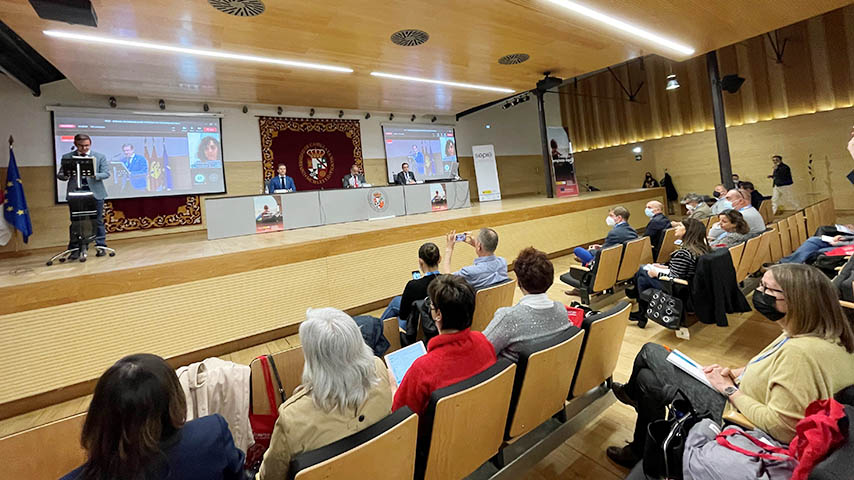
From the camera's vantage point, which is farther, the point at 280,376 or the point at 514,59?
the point at 514,59

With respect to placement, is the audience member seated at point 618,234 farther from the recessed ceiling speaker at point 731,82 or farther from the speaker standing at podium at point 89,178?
the speaker standing at podium at point 89,178

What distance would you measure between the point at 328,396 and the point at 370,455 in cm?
26

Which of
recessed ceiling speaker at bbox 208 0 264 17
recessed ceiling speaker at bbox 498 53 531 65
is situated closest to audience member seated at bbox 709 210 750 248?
recessed ceiling speaker at bbox 498 53 531 65

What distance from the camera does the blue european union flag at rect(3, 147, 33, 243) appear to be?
5457 millimetres

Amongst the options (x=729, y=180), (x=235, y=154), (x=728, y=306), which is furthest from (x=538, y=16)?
(x=235, y=154)

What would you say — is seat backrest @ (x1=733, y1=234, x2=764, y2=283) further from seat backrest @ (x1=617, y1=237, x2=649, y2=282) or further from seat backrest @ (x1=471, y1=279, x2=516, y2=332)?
seat backrest @ (x1=471, y1=279, x2=516, y2=332)

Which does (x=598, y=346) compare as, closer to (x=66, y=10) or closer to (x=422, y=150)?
(x=66, y=10)

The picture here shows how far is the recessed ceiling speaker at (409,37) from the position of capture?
4.65m

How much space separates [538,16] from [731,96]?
8.26 metres

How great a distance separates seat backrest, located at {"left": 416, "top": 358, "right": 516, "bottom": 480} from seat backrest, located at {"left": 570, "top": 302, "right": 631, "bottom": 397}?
605mm

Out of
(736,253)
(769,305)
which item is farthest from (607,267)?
(769,305)

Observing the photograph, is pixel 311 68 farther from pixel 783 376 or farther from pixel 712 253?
pixel 783 376

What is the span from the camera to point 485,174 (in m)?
9.38

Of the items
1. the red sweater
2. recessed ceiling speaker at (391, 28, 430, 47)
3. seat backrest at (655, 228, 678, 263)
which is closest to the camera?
the red sweater
